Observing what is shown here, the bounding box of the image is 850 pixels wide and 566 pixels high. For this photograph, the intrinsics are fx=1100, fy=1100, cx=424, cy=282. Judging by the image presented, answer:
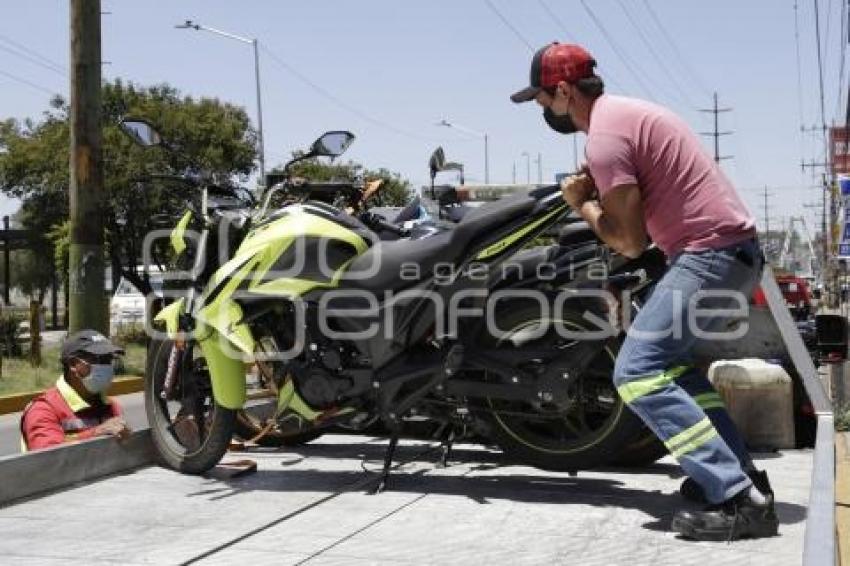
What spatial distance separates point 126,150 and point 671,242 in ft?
86.4

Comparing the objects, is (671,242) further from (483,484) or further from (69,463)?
(69,463)

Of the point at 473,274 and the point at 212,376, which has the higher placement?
the point at 473,274

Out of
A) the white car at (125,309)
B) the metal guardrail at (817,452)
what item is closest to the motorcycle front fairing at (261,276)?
the metal guardrail at (817,452)

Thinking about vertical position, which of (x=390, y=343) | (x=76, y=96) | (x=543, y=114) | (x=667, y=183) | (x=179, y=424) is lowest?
(x=179, y=424)

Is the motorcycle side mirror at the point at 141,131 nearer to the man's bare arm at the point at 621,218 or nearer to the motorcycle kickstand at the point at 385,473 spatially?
the motorcycle kickstand at the point at 385,473

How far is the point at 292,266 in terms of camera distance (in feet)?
14.9

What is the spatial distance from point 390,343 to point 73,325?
8.76m

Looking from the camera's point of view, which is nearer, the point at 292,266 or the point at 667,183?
the point at 667,183

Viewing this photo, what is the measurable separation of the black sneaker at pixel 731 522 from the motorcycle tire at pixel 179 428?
2027mm

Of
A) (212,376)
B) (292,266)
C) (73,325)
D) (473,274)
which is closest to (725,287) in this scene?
(473,274)

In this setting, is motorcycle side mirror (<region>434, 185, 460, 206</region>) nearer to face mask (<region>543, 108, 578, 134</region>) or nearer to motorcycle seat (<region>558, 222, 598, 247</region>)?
motorcycle seat (<region>558, 222, 598, 247</region>)

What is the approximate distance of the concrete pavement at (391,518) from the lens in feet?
10.6

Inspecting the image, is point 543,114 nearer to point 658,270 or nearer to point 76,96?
point 658,270

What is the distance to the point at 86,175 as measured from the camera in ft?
41.2
